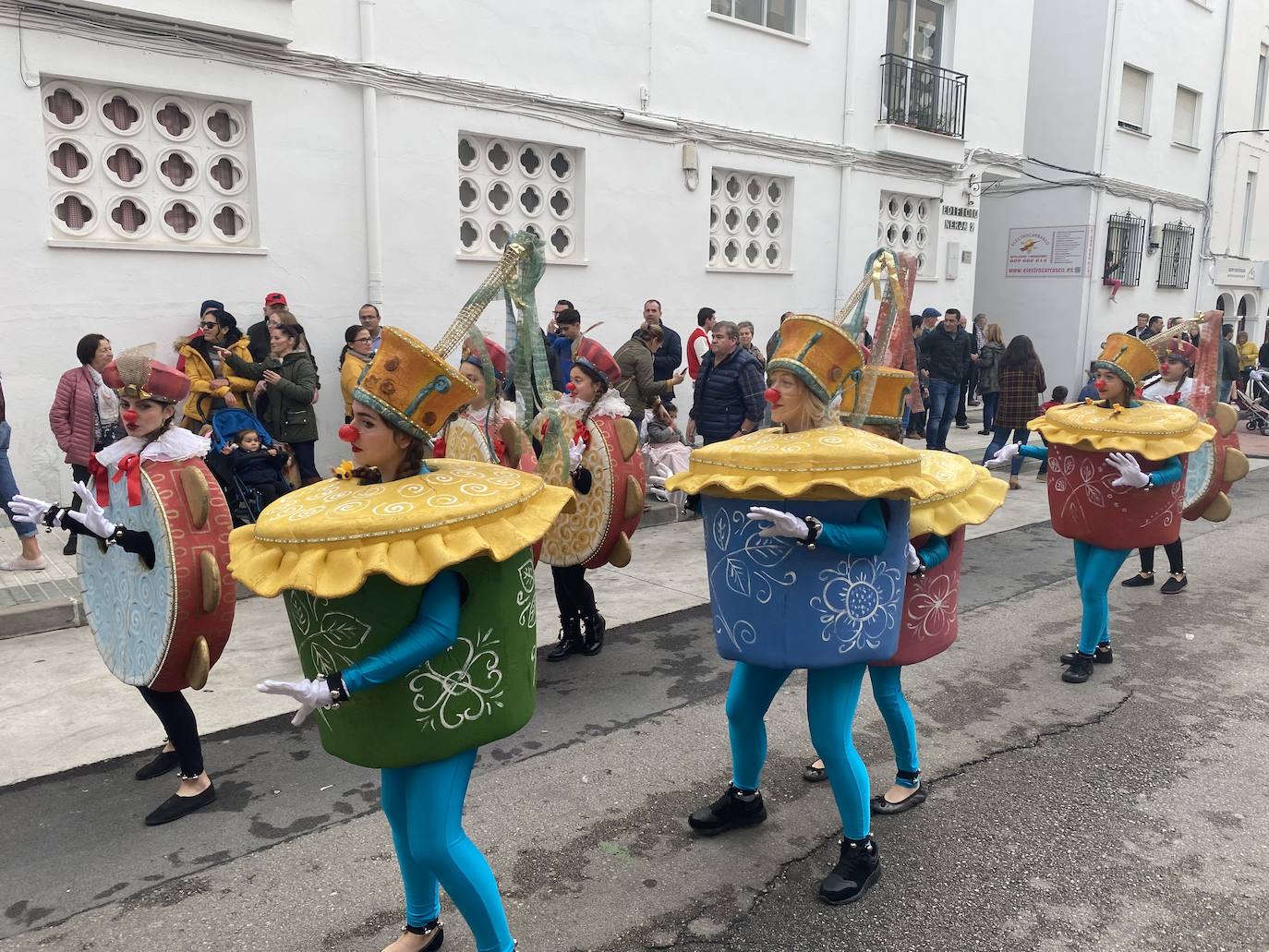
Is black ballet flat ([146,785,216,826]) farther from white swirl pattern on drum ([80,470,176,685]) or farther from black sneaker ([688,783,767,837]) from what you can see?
black sneaker ([688,783,767,837])

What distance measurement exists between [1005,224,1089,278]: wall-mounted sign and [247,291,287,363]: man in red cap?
15439mm

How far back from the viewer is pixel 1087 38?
18453 millimetres

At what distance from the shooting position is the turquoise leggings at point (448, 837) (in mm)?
2666

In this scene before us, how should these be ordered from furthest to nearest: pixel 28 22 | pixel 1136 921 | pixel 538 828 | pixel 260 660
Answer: pixel 28 22
pixel 260 660
pixel 538 828
pixel 1136 921

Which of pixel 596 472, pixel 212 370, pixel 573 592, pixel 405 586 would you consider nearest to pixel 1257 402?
pixel 573 592

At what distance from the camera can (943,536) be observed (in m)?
3.61

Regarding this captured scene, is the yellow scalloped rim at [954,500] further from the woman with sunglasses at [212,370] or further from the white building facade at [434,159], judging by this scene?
the white building facade at [434,159]

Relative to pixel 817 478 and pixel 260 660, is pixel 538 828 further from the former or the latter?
pixel 260 660

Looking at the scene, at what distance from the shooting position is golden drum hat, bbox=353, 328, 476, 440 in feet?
8.57

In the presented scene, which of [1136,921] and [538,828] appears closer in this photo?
[1136,921]

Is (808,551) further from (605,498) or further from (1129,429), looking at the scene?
(1129,429)

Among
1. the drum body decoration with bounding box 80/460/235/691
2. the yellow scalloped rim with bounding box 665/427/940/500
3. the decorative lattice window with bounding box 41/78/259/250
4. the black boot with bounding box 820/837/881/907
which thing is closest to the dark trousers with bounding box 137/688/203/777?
the drum body decoration with bounding box 80/460/235/691

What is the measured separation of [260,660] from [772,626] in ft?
12.0

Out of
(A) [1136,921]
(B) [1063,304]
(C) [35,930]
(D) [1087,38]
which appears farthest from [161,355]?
(D) [1087,38]
